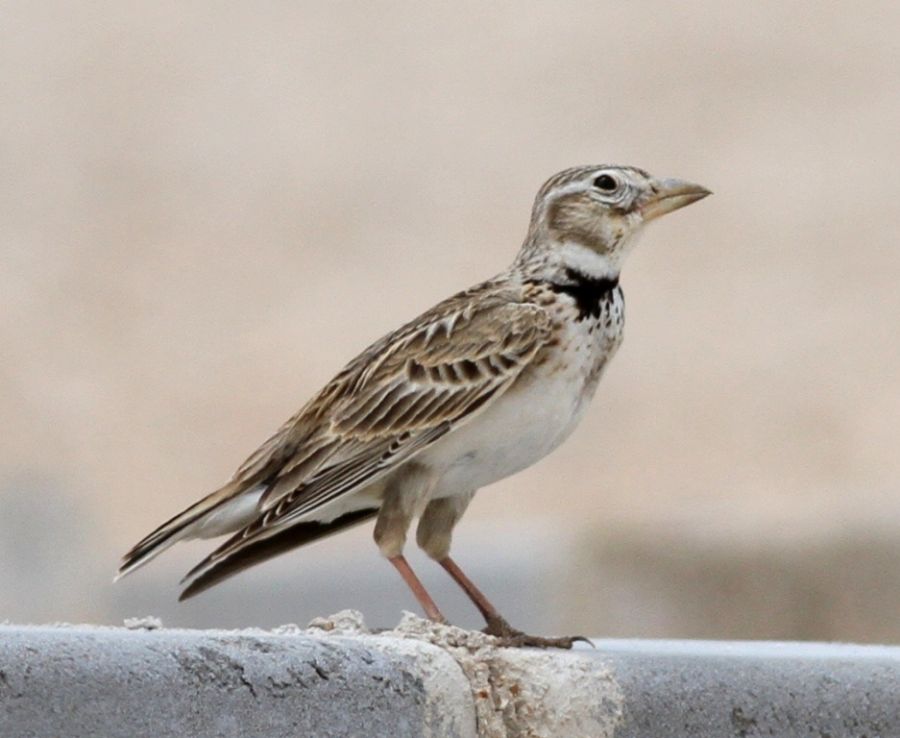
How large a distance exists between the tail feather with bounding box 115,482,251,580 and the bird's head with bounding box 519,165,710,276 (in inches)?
49.5

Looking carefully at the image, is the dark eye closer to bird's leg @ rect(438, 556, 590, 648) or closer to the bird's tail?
bird's leg @ rect(438, 556, 590, 648)

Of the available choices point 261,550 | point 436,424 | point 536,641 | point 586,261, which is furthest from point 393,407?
point 536,641

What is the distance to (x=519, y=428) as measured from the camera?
273 inches

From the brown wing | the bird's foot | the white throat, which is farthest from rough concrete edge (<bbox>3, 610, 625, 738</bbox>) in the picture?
the white throat

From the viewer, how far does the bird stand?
22.5 feet

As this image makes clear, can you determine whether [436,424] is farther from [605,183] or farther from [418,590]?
[605,183]

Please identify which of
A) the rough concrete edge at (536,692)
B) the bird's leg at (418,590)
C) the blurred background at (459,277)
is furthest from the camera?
the blurred background at (459,277)

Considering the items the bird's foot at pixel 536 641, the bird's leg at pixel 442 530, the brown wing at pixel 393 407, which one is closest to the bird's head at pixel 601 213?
the brown wing at pixel 393 407

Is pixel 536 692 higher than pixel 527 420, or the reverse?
pixel 527 420

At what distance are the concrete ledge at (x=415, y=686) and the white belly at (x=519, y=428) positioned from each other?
4.45ft

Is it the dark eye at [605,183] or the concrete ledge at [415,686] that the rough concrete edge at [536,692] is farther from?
the dark eye at [605,183]

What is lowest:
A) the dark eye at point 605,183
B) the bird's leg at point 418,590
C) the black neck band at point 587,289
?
the bird's leg at point 418,590

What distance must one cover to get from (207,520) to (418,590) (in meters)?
0.64

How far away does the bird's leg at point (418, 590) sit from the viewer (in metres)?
6.60
